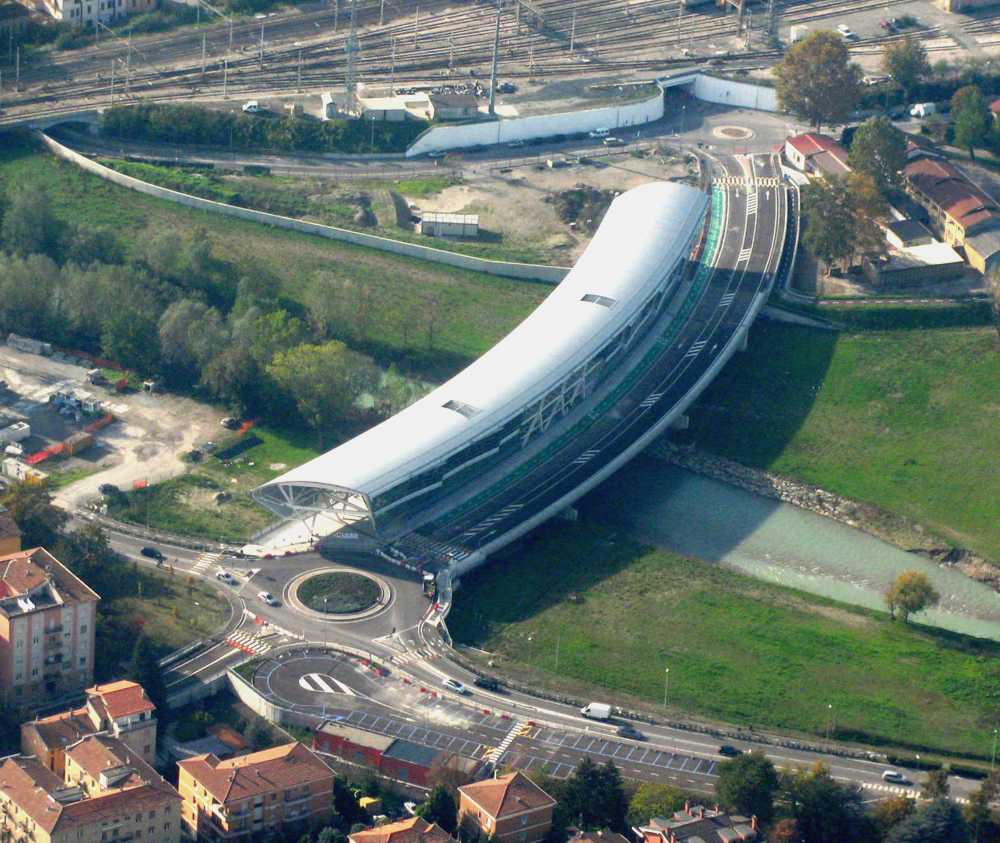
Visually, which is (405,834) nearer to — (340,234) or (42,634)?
(42,634)

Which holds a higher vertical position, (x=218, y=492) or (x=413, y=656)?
(x=218, y=492)

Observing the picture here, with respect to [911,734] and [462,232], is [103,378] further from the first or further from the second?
[911,734]

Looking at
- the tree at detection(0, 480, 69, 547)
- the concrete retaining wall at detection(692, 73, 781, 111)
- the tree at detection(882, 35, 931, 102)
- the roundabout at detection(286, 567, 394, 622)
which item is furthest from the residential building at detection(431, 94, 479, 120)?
the tree at detection(0, 480, 69, 547)

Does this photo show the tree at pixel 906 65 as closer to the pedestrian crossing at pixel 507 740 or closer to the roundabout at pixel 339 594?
the roundabout at pixel 339 594

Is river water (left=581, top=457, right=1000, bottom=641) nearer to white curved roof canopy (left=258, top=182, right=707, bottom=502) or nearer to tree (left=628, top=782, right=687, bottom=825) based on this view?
white curved roof canopy (left=258, top=182, right=707, bottom=502)

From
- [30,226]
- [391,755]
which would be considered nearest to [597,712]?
[391,755]

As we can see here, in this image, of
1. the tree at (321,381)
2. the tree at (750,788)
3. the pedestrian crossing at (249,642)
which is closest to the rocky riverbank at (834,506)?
the tree at (321,381)
